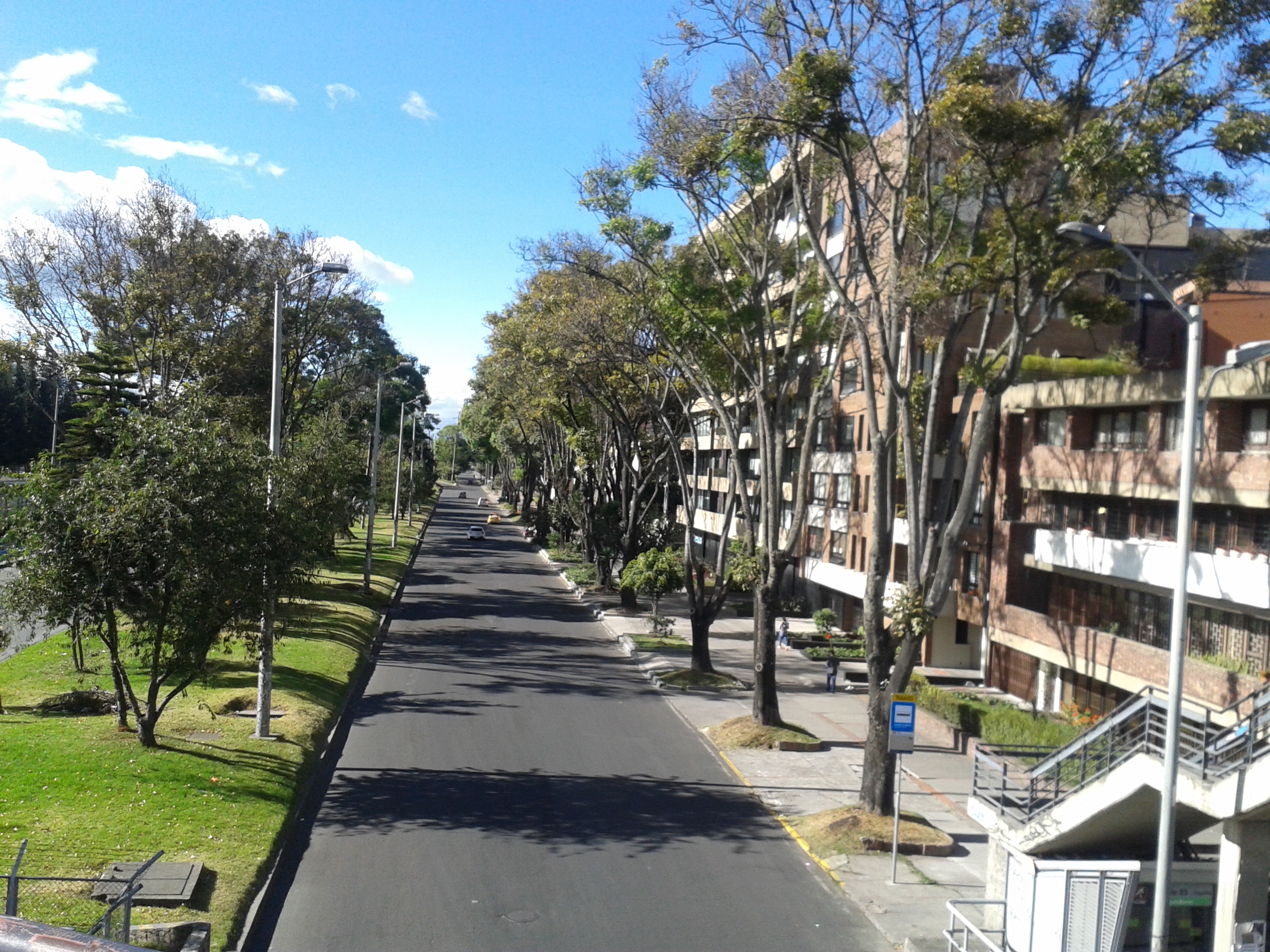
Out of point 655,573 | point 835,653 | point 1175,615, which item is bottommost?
point 835,653

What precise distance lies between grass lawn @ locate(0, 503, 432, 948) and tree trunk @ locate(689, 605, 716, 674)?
9133 mm

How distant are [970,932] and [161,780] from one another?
36.2 ft

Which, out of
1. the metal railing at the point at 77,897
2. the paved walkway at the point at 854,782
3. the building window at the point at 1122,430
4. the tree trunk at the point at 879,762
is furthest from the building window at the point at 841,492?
the metal railing at the point at 77,897

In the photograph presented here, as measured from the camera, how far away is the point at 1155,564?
73.1ft

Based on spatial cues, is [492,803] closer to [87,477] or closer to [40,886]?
[40,886]

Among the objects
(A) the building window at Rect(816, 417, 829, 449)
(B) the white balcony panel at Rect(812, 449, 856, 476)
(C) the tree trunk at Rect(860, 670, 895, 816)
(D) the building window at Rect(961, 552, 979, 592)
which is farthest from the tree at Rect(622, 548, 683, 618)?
(C) the tree trunk at Rect(860, 670, 895, 816)

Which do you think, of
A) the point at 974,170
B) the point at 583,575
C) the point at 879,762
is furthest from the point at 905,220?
the point at 583,575

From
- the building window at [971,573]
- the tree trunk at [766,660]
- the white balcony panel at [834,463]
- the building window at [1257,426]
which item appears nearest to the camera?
the building window at [1257,426]

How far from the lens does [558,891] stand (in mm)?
A: 12914

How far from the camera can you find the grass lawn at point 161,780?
12070 millimetres

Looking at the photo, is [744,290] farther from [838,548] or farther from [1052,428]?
[838,548]

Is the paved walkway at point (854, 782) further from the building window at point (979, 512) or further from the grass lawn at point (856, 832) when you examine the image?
the building window at point (979, 512)

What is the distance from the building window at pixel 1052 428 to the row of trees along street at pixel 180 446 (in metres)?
17.4

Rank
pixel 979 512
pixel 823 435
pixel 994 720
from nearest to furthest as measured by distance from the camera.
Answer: pixel 994 720
pixel 979 512
pixel 823 435
